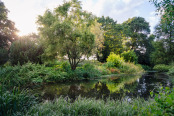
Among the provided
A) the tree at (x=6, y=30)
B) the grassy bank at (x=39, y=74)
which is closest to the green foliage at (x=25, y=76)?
the grassy bank at (x=39, y=74)

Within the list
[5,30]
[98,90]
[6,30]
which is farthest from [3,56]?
[98,90]

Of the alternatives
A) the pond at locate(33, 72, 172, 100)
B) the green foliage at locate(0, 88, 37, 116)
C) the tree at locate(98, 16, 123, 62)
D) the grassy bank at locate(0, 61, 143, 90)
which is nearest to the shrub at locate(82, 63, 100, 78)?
the grassy bank at locate(0, 61, 143, 90)

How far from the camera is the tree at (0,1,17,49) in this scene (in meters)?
21.4

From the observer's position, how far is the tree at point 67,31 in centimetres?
1100

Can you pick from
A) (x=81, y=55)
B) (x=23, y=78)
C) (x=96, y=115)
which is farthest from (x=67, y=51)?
(x=96, y=115)

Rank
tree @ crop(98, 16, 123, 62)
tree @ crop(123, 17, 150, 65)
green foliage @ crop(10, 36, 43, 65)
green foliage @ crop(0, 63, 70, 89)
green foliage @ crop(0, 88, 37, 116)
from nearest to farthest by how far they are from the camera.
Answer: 1. green foliage @ crop(0, 88, 37, 116)
2. green foliage @ crop(0, 63, 70, 89)
3. green foliage @ crop(10, 36, 43, 65)
4. tree @ crop(98, 16, 123, 62)
5. tree @ crop(123, 17, 150, 65)

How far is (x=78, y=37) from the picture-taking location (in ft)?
37.4

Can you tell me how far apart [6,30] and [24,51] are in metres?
11.9

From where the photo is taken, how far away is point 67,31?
35.7 feet

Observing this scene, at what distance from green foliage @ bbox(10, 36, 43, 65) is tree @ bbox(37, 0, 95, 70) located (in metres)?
2.85

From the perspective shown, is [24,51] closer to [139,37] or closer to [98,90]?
[98,90]

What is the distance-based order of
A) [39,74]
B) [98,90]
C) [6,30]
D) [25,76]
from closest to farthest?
[98,90] < [25,76] < [39,74] < [6,30]

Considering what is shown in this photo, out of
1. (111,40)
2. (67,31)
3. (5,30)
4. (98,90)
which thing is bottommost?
(98,90)

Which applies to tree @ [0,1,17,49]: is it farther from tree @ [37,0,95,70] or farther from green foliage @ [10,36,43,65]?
tree @ [37,0,95,70]
